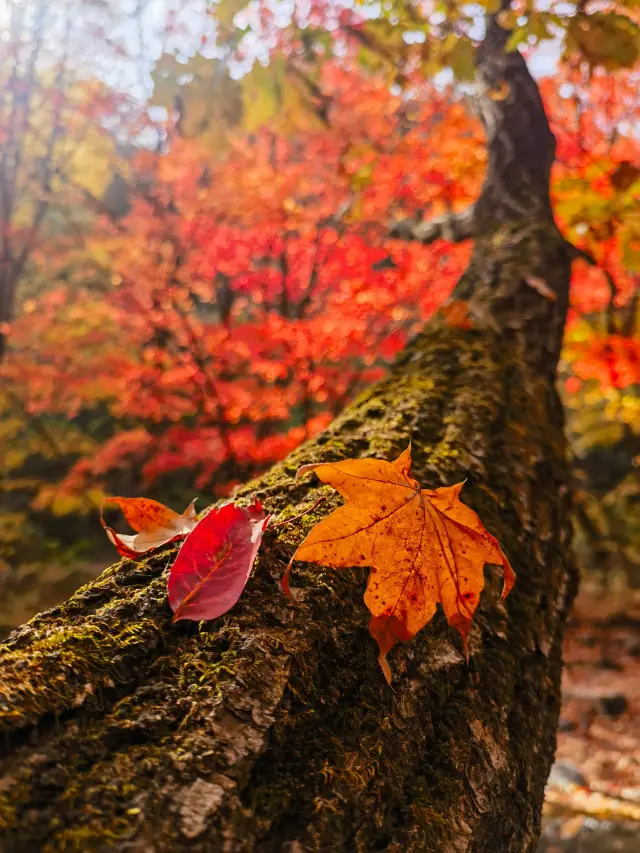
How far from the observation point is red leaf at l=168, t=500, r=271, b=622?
0.65 metres

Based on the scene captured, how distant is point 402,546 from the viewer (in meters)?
0.74

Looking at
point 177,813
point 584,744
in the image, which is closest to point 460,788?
point 177,813

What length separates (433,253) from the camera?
5.79m

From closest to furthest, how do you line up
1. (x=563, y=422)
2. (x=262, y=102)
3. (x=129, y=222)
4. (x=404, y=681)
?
1. (x=404, y=681)
2. (x=563, y=422)
3. (x=262, y=102)
4. (x=129, y=222)

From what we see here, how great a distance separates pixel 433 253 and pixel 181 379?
9.98 ft

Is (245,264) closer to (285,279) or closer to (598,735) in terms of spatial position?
(285,279)

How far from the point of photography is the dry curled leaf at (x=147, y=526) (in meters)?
0.77

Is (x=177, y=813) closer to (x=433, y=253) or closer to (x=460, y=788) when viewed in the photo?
(x=460, y=788)

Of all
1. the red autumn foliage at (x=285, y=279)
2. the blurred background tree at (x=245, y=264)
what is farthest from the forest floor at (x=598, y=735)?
the red autumn foliage at (x=285, y=279)

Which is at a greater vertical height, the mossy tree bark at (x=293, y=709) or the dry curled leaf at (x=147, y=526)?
the dry curled leaf at (x=147, y=526)

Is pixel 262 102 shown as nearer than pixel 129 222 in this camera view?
Yes

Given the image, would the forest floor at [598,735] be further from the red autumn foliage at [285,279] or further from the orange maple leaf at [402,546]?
the red autumn foliage at [285,279]

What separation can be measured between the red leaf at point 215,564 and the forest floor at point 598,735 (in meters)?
2.54

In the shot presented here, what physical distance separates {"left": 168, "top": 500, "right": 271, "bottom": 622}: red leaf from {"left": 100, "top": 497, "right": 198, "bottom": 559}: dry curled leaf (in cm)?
7
